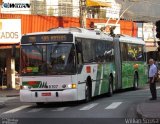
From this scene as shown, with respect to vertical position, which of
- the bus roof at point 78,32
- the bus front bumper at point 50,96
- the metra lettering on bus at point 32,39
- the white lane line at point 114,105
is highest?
the bus roof at point 78,32

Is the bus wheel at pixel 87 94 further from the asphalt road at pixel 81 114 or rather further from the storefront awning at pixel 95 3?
the storefront awning at pixel 95 3

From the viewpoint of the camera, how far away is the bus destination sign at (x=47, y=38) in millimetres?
21062

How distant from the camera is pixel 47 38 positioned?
836 inches

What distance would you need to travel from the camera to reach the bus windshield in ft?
68.1

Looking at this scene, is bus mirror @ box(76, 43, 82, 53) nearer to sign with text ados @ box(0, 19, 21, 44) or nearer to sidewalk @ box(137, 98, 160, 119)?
sidewalk @ box(137, 98, 160, 119)

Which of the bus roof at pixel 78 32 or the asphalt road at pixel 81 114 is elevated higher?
the bus roof at pixel 78 32

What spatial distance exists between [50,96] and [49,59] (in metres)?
1.46

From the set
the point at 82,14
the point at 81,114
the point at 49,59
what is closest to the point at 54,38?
the point at 49,59

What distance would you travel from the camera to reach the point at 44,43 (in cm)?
2117

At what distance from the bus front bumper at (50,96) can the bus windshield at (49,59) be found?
2.47 ft

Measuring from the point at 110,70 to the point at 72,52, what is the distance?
232 inches

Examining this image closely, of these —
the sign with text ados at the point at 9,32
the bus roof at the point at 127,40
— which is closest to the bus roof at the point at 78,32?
the bus roof at the point at 127,40

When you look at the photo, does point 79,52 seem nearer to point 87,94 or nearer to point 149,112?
point 87,94

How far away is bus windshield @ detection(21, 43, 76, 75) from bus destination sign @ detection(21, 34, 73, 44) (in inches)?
7.1
